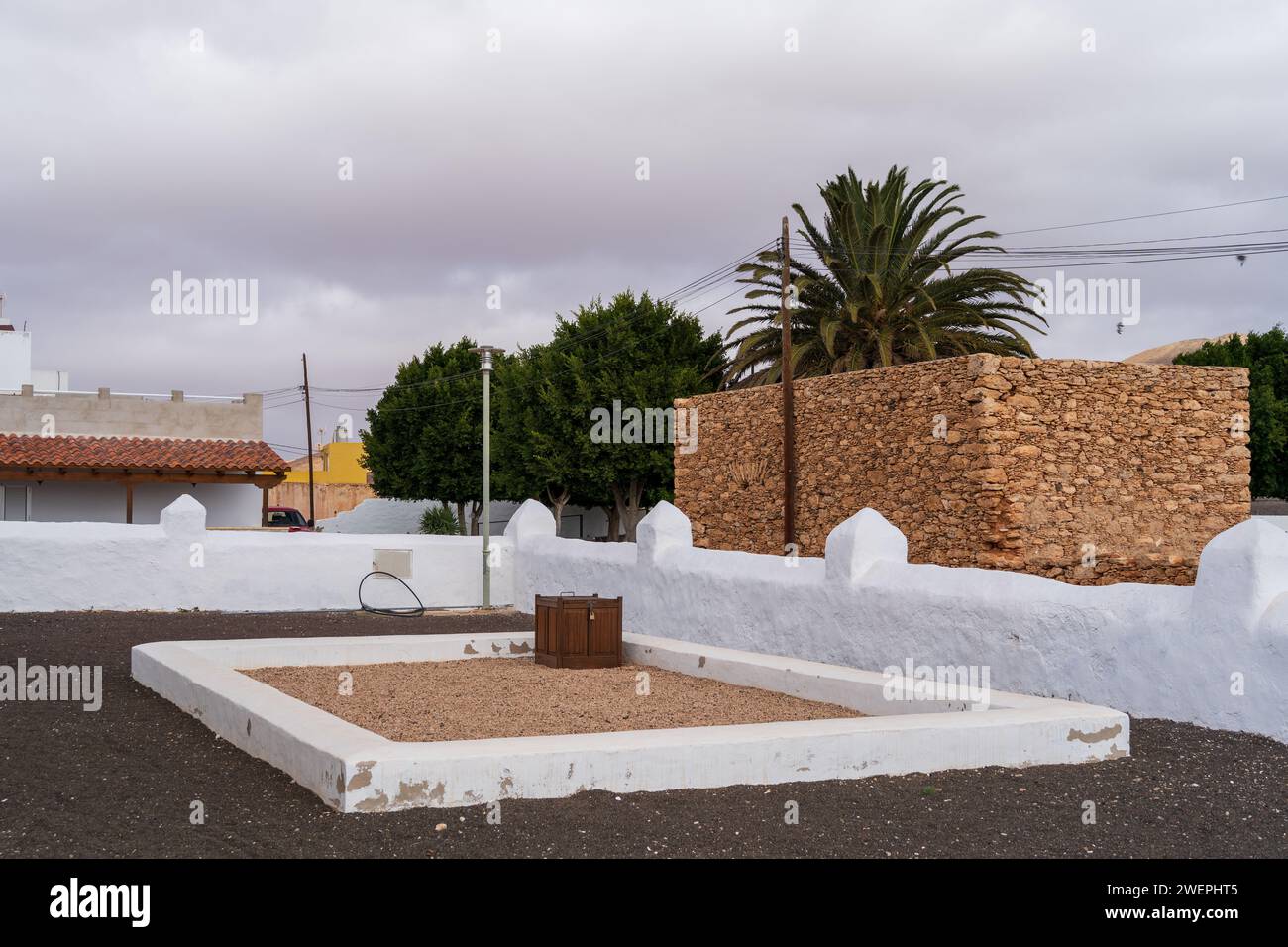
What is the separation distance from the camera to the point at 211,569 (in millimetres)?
18469

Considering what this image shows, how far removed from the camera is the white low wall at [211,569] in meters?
17.8

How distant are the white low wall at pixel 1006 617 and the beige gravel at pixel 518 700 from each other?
58.3 inches

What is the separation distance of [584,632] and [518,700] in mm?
2201

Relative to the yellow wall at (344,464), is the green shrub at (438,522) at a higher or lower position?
lower

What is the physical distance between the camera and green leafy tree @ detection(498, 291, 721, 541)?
1358 inches

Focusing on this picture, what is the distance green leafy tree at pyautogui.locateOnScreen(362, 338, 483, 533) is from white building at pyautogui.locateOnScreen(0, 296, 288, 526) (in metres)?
10.3

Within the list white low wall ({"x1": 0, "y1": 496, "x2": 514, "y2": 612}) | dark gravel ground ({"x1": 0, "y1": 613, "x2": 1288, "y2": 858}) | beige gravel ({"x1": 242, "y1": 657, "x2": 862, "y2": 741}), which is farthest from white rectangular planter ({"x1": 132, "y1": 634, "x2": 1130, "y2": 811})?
white low wall ({"x1": 0, "y1": 496, "x2": 514, "y2": 612})

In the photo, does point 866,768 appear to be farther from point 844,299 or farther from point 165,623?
point 844,299

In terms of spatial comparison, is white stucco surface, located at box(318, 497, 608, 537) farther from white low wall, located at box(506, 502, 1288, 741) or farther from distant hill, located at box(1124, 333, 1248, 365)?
distant hill, located at box(1124, 333, 1248, 365)

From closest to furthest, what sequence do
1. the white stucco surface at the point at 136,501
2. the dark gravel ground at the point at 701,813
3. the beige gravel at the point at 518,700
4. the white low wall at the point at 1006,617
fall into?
the dark gravel ground at the point at 701,813 → the white low wall at the point at 1006,617 → the beige gravel at the point at 518,700 → the white stucco surface at the point at 136,501

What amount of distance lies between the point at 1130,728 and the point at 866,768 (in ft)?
7.77

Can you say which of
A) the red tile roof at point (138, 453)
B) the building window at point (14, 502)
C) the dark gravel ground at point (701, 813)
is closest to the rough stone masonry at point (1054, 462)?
the dark gravel ground at point (701, 813)

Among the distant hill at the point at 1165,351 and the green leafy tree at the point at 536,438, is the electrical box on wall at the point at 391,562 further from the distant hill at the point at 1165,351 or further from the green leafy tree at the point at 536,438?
the distant hill at the point at 1165,351

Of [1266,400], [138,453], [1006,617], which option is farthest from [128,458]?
[1266,400]
